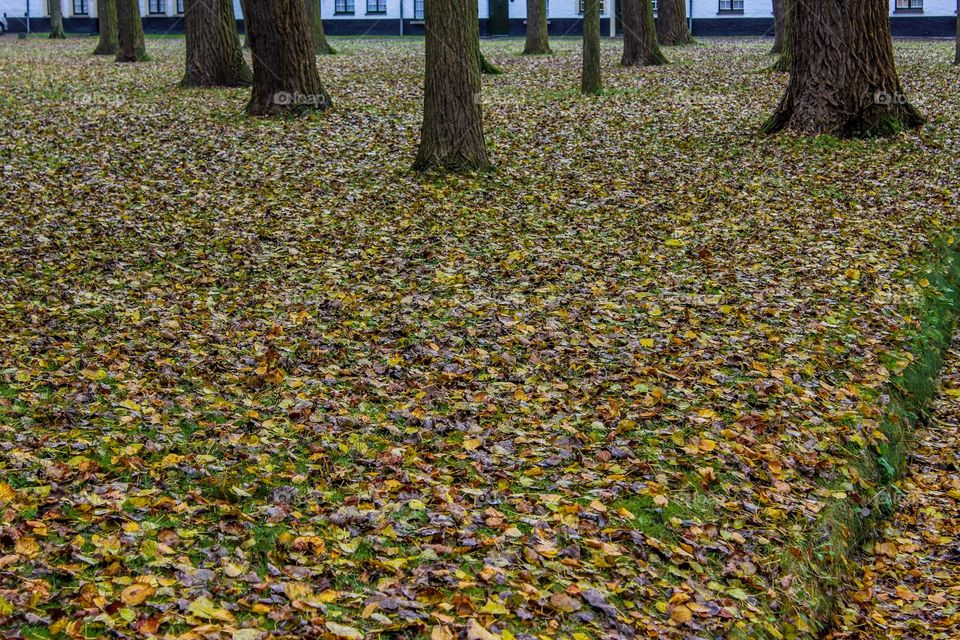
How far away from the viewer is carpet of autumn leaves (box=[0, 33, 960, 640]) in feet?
17.1

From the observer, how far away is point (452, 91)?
43.0 feet

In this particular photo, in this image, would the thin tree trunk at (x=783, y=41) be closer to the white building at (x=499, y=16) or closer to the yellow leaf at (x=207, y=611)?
the white building at (x=499, y=16)

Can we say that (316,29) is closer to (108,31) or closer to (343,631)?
(108,31)

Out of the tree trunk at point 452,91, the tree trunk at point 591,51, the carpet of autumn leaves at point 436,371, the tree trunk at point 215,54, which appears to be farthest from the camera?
the tree trunk at point 215,54

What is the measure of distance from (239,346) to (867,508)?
180 inches

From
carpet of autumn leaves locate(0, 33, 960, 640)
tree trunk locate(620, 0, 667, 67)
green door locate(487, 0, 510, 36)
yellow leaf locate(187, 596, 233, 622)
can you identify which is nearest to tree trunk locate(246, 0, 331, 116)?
carpet of autumn leaves locate(0, 33, 960, 640)

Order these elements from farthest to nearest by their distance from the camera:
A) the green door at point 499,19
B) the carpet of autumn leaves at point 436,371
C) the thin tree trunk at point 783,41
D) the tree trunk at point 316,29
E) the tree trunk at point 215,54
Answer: the green door at point 499,19, the tree trunk at point 316,29, the thin tree trunk at point 783,41, the tree trunk at point 215,54, the carpet of autumn leaves at point 436,371

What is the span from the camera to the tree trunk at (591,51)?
18406 mm

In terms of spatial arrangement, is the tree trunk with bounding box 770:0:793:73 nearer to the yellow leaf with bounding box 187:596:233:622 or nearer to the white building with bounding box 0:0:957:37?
the white building with bounding box 0:0:957:37

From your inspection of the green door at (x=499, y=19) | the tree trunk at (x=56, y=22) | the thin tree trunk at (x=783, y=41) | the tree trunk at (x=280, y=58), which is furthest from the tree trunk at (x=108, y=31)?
the green door at (x=499, y=19)

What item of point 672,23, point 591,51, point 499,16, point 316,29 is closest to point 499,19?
point 499,16

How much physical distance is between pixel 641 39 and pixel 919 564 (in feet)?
67.0

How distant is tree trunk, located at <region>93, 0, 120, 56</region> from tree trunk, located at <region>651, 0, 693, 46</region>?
49.4 feet

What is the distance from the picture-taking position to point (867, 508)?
6.55m
